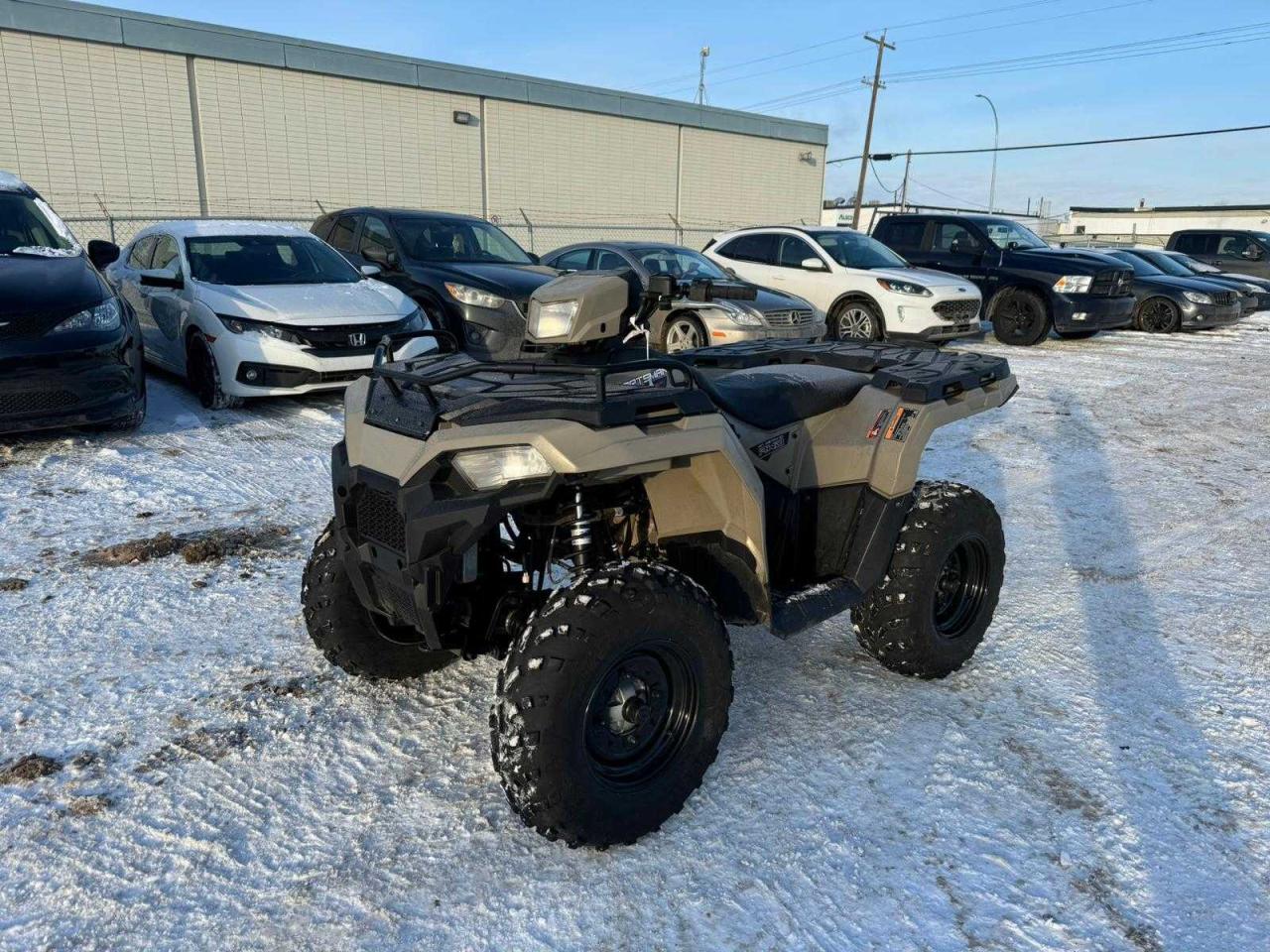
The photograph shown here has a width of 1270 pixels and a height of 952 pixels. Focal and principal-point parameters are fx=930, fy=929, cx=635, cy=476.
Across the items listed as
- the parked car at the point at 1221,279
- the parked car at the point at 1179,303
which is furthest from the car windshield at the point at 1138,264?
the parked car at the point at 1221,279

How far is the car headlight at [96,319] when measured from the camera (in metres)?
5.72

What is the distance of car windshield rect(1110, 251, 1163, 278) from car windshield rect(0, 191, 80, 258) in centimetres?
1444

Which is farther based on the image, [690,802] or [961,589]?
[961,589]

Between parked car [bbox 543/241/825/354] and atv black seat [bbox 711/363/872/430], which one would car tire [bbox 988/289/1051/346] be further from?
atv black seat [bbox 711/363/872/430]

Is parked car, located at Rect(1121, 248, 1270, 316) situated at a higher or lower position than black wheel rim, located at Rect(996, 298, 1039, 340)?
higher

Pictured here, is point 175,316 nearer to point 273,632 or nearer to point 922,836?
point 273,632

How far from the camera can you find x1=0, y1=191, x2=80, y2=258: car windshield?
637 centimetres

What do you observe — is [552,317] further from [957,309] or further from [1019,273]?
[1019,273]

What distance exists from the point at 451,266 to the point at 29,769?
6.73 metres

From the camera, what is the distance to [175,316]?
297 inches

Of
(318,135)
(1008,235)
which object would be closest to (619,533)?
(1008,235)

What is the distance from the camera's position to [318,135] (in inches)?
780

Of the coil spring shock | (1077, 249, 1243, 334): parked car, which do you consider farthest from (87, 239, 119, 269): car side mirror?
(1077, 249, 1243, 334): parked car

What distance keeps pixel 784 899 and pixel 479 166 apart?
72.8 ft
